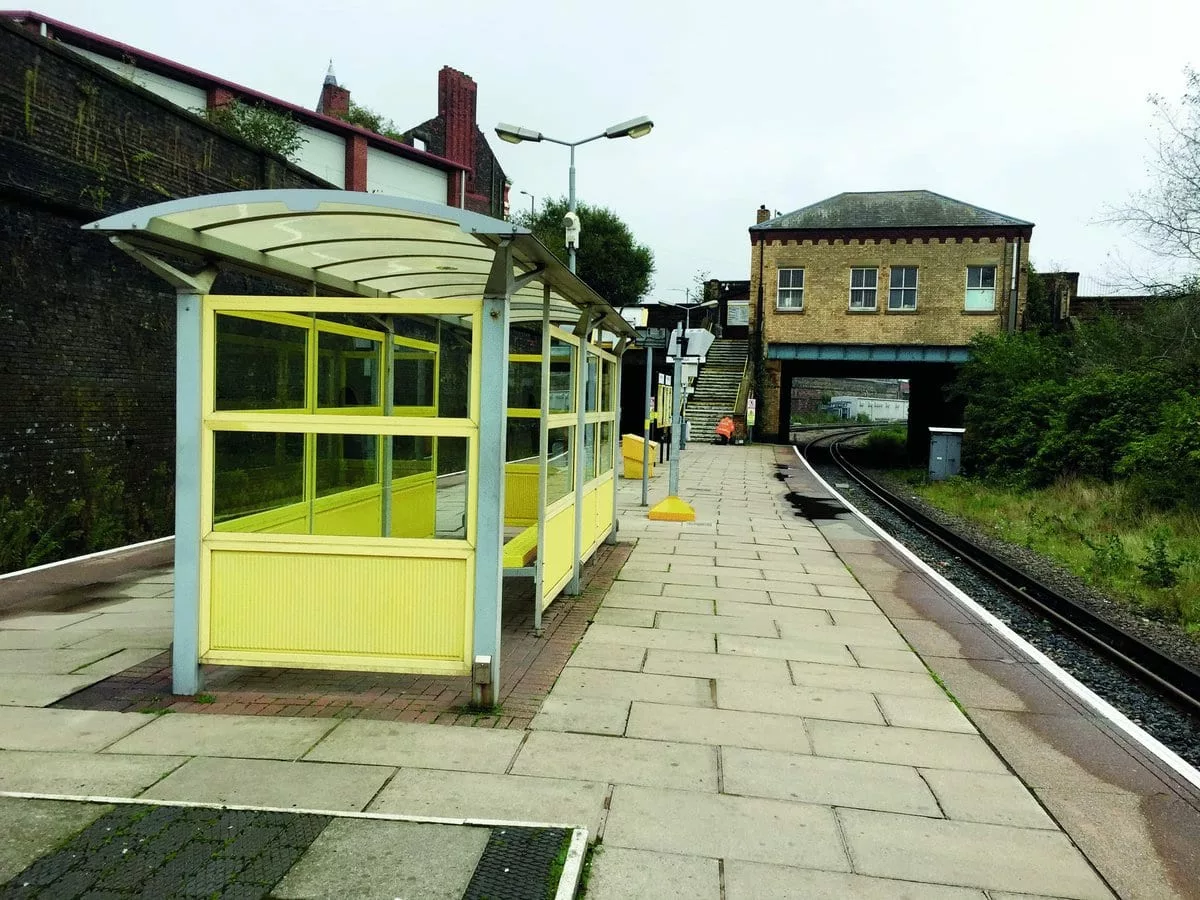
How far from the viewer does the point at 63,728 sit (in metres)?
4.39

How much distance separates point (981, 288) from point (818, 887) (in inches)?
1414

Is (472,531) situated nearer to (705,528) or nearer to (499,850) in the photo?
(499,850)

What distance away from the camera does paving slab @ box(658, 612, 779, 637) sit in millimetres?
6805

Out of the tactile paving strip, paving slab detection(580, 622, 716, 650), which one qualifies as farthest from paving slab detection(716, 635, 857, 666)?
the tactile paving strip

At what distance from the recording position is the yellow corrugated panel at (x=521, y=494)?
24.9 feet

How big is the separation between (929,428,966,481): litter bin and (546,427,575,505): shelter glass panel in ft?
58.8

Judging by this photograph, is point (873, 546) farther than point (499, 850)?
Yes

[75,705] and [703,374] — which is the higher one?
[703,374]

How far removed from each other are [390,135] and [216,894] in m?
37.2

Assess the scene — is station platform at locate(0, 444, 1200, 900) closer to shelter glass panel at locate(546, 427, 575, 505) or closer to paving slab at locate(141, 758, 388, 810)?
paving slab at locate(141, 758, 388, 810)

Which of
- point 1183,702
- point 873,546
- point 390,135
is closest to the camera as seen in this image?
point 1183,702

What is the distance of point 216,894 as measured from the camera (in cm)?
290

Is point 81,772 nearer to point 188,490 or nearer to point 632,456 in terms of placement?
point 188,490

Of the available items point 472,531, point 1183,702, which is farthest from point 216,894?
point 1183,702
